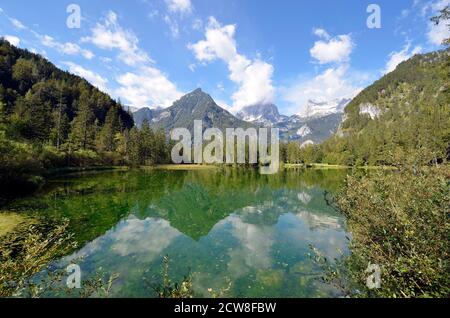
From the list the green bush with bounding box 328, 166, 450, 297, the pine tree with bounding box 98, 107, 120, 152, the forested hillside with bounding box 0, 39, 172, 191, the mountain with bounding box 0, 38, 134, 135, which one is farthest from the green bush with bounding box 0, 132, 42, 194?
the mountain with bounding box 0, 38, 134, 135

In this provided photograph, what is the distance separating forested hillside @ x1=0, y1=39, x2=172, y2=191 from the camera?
33031 mm

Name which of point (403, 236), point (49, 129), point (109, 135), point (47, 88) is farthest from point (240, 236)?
point (47, 88)

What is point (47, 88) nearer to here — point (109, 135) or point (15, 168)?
point (109, 135)

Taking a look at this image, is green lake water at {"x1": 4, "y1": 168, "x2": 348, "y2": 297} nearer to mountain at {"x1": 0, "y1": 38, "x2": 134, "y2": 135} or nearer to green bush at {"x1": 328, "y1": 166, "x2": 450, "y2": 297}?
green bush at {"x1": 328, "y1": 166, "x2": 450, "y2": 297}

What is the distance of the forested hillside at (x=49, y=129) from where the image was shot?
108ft

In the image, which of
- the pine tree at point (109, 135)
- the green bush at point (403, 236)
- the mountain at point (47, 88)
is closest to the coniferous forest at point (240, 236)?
the green bush at point (403, 236)

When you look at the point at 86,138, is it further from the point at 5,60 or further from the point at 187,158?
Result: the point at 5,60

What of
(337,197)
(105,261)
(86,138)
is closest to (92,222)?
(105,261)

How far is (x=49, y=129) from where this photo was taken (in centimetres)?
7162

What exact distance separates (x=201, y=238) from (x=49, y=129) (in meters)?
72.3

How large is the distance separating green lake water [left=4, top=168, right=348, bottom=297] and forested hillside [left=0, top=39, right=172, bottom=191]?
593 centimetres

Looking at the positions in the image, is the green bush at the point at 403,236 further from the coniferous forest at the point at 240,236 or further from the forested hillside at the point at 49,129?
the forested hillside at the point at 49,129

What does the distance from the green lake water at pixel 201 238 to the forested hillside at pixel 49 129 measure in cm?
593
